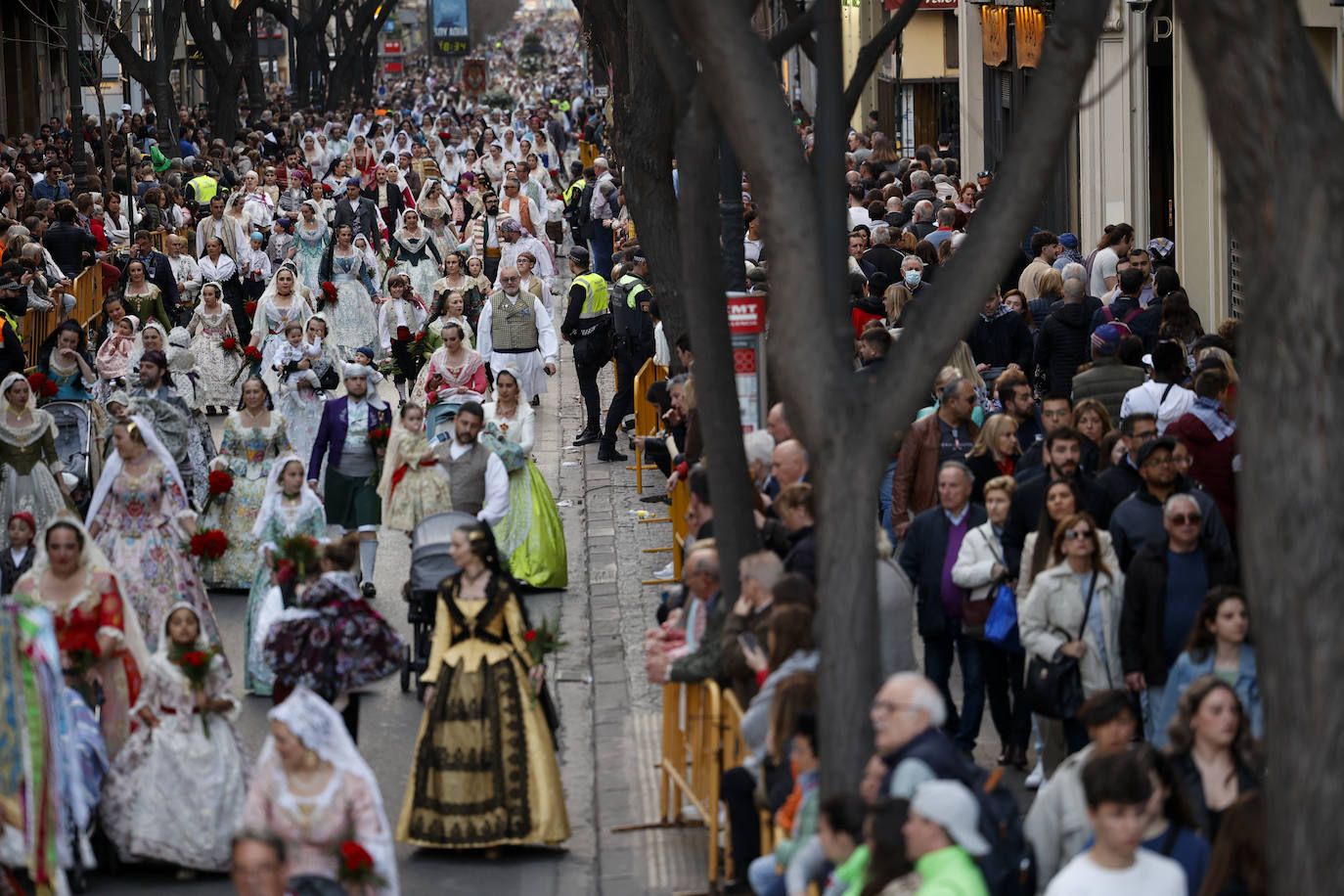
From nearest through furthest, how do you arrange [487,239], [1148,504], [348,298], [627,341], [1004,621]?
[1148,504] → [1004,621] → [627,341] → [348,298] → [487,239]

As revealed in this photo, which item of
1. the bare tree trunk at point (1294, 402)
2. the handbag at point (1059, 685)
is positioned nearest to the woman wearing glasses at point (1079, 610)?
the handbag at point (1059, 685)

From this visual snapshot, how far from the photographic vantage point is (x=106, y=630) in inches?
408

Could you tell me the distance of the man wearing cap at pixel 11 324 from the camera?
674 inches

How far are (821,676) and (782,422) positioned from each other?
535 centimetres

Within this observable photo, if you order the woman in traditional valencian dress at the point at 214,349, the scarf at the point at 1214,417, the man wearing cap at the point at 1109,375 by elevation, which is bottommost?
the scarf at the point at 1214,417

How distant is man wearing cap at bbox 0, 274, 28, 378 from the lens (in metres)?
17.1

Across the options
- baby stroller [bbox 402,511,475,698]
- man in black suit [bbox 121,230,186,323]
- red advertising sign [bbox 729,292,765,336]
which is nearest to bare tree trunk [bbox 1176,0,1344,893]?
baby stroller [bbox 402,511,475,698]

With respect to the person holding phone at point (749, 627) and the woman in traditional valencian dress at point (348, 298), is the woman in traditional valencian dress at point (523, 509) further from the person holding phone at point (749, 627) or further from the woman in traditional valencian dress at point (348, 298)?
the woman in traditional valencian dress at point (348, 298)

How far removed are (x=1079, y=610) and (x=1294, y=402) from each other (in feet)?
14.7

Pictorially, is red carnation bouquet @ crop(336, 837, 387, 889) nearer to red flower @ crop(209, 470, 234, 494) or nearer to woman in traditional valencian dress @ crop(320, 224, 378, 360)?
red flower @ crop(209, 470, 234, 494)

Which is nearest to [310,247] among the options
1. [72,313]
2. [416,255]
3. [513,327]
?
[416,255]

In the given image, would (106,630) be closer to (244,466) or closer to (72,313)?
(244,466)

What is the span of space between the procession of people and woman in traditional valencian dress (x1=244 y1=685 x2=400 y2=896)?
0.03 feet

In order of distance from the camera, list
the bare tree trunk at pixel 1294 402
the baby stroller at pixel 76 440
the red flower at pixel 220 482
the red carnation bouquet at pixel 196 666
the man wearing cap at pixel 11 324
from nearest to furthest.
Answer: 1. the bare tree trunk at pixel 1294 402
2. the red carnation bouquet at pixel 196 666
3. the red flower at pixel 220 482
4. the baby stroller at pixel 76 440
5. the man wearing cap at pixel 11 324
